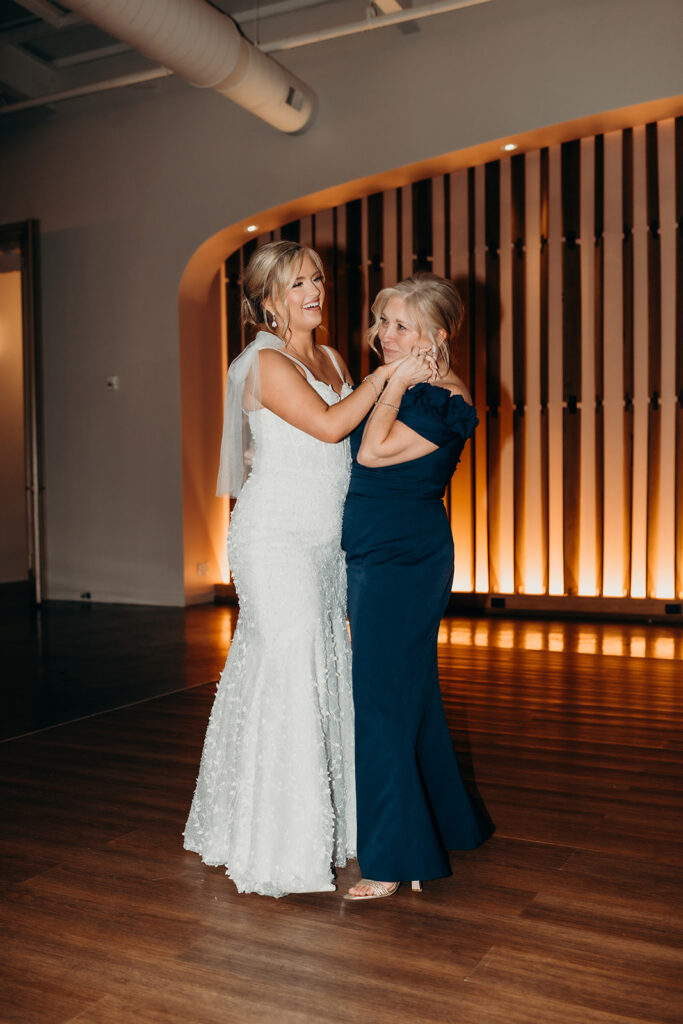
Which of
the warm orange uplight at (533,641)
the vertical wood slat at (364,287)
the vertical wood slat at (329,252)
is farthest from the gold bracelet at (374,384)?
the vertical wood slat at (329,252)

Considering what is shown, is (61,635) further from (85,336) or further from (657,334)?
(657,334)

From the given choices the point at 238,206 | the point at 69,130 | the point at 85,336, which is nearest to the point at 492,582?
the point at 238,206

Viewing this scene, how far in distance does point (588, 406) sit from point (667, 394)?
581mm

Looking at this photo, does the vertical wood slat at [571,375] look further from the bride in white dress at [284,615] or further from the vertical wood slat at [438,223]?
the bride in white dress at [284,615]

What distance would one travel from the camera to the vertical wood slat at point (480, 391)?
7.76 metres

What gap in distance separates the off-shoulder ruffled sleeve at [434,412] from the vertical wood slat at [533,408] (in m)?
5.26

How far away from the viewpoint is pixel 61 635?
6.90 meters

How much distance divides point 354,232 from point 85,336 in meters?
2.67

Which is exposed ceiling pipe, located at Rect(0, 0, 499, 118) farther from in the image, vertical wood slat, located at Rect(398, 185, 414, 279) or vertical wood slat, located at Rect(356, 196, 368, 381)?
vertical wood slat, located at Rect(356, 196, 368, 381)

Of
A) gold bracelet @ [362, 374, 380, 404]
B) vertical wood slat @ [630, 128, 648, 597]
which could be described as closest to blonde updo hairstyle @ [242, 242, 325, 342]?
gold bracelet @ [362, 374, 380, 404]

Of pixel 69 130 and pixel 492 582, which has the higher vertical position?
pixel 69 130

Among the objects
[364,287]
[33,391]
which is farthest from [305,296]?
[33,391]

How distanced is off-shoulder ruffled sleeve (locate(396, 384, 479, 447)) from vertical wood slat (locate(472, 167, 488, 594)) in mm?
5336

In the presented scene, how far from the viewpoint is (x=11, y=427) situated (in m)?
10.7
